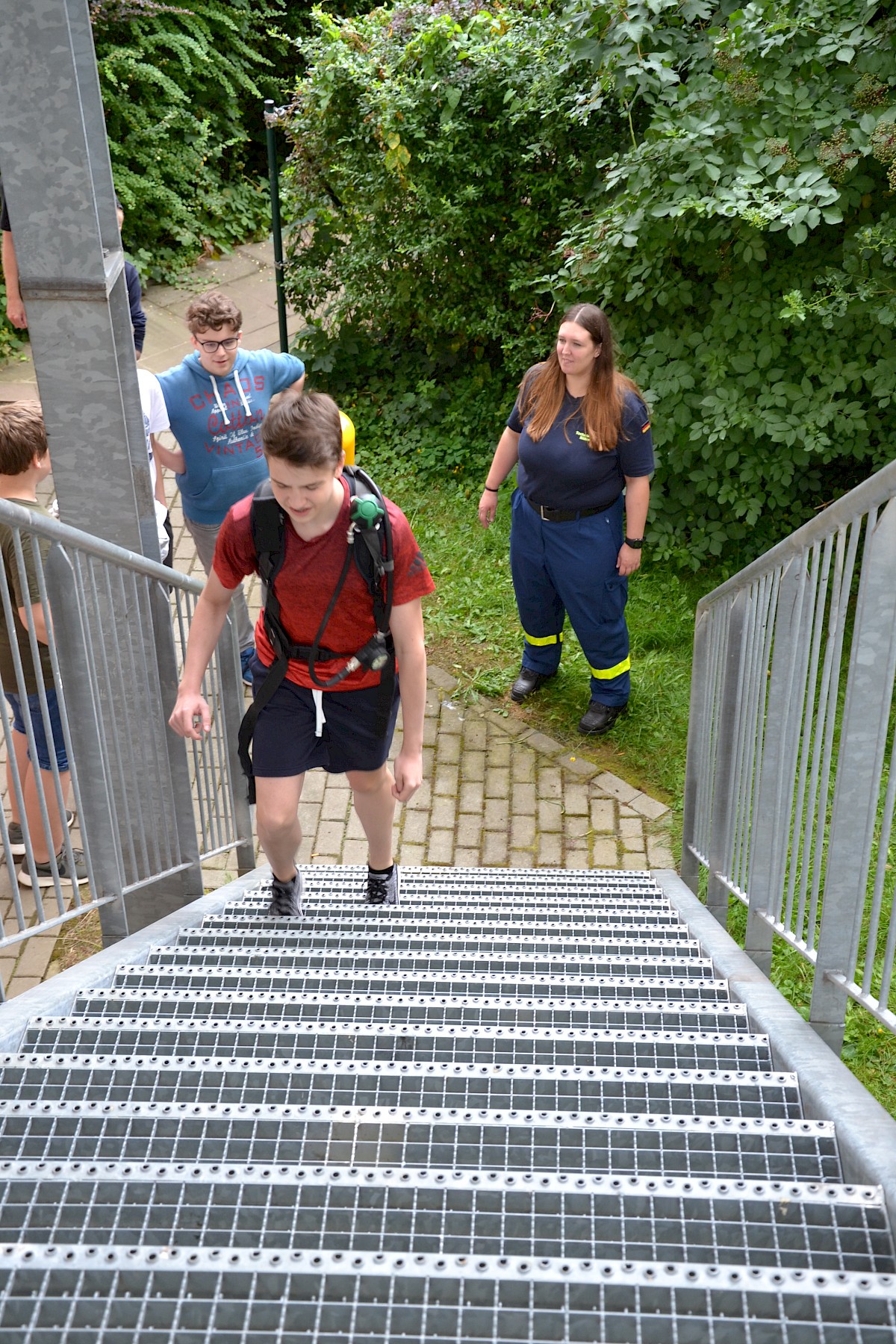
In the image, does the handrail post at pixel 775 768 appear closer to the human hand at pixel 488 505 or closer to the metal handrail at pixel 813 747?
the metal handrail at pixel 813 747

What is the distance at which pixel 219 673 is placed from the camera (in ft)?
14.7

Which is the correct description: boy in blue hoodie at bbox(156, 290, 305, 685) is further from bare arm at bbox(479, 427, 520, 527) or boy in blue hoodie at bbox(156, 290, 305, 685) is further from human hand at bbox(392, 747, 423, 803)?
human hand at bbox(392, 747, 423, 803)

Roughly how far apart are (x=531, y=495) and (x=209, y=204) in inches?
277

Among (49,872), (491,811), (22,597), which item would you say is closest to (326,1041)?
(22,597)

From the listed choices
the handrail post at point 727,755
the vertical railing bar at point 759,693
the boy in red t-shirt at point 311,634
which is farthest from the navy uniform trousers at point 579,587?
the boy in red t-shirt at point 311,634

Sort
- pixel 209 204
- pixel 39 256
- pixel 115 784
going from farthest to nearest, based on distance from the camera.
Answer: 1. pixel 209 204
2. pixel 115 784
3. pixel 39 256

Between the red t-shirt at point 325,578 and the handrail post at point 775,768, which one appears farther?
the red t-shirt at point 325,578

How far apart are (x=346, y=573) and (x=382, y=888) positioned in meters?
1.45

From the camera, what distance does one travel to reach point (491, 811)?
5.65 meters

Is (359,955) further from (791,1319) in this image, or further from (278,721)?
(791,1319)

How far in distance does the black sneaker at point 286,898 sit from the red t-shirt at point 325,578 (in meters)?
0.86

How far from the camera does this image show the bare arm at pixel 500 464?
556cm

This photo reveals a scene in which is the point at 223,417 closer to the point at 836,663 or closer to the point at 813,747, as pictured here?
the point at 813,747

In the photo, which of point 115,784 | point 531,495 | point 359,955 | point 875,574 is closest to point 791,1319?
point 875,574
